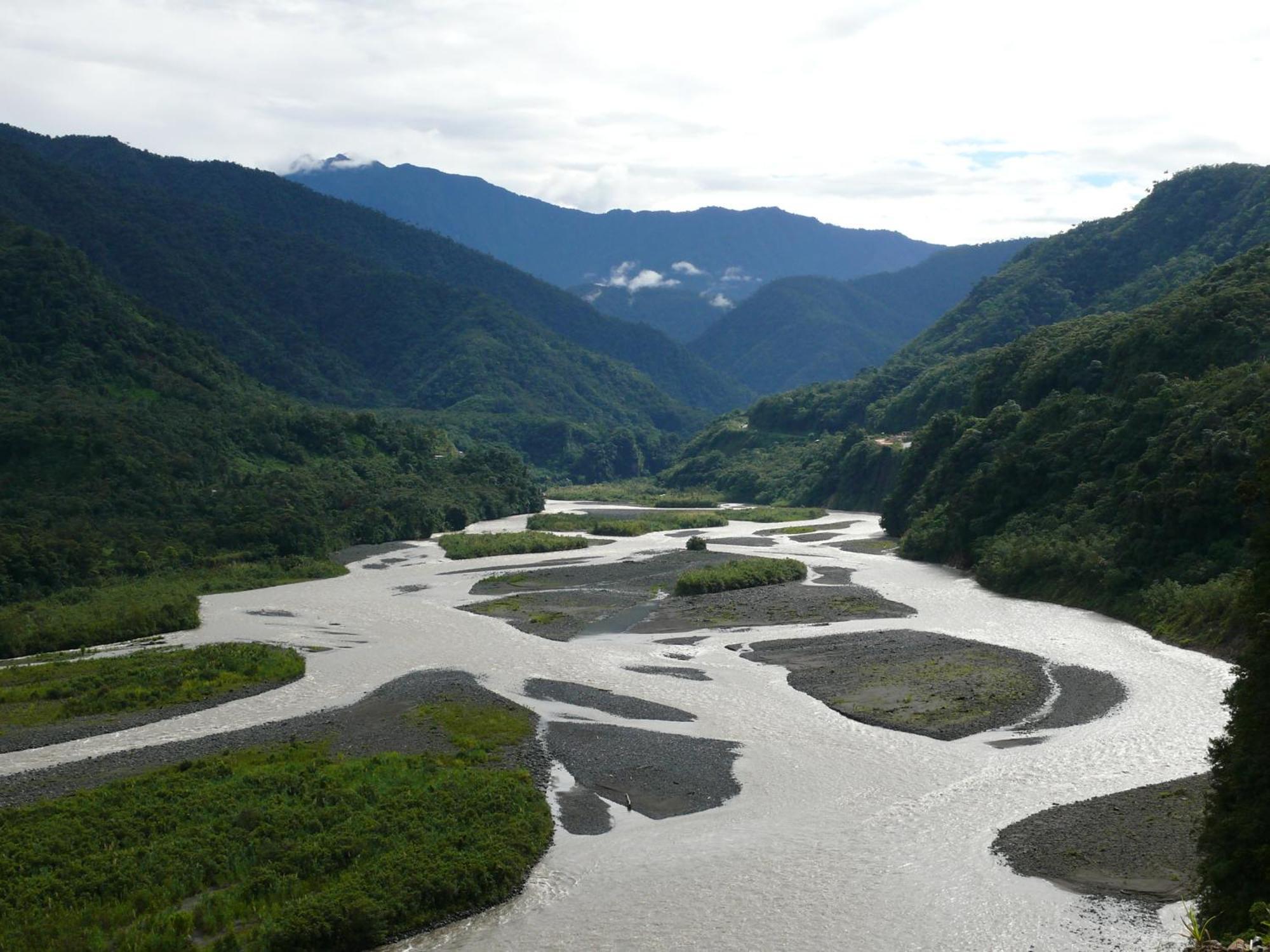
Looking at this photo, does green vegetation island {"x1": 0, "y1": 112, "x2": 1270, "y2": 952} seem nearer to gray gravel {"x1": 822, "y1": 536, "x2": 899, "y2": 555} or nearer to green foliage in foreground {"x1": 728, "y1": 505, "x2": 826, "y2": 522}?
green foliage in foreground {"x1": 728, "y1": 505, "x2": 826, "y2": 522}

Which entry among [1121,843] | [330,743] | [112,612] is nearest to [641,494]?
[112,612]

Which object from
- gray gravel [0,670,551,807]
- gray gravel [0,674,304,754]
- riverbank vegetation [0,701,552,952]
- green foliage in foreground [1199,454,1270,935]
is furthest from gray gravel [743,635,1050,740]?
gray gravel [0,674,304,754]

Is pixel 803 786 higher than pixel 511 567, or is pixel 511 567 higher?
pixel 803 786

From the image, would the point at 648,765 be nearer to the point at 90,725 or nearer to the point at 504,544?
the point at 90,725

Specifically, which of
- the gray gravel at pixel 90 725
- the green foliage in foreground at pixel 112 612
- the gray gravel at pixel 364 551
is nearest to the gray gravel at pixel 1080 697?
the gray gravel at pixel 90 725

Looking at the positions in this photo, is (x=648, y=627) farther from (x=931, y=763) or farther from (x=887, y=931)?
(x=887, y=931)
